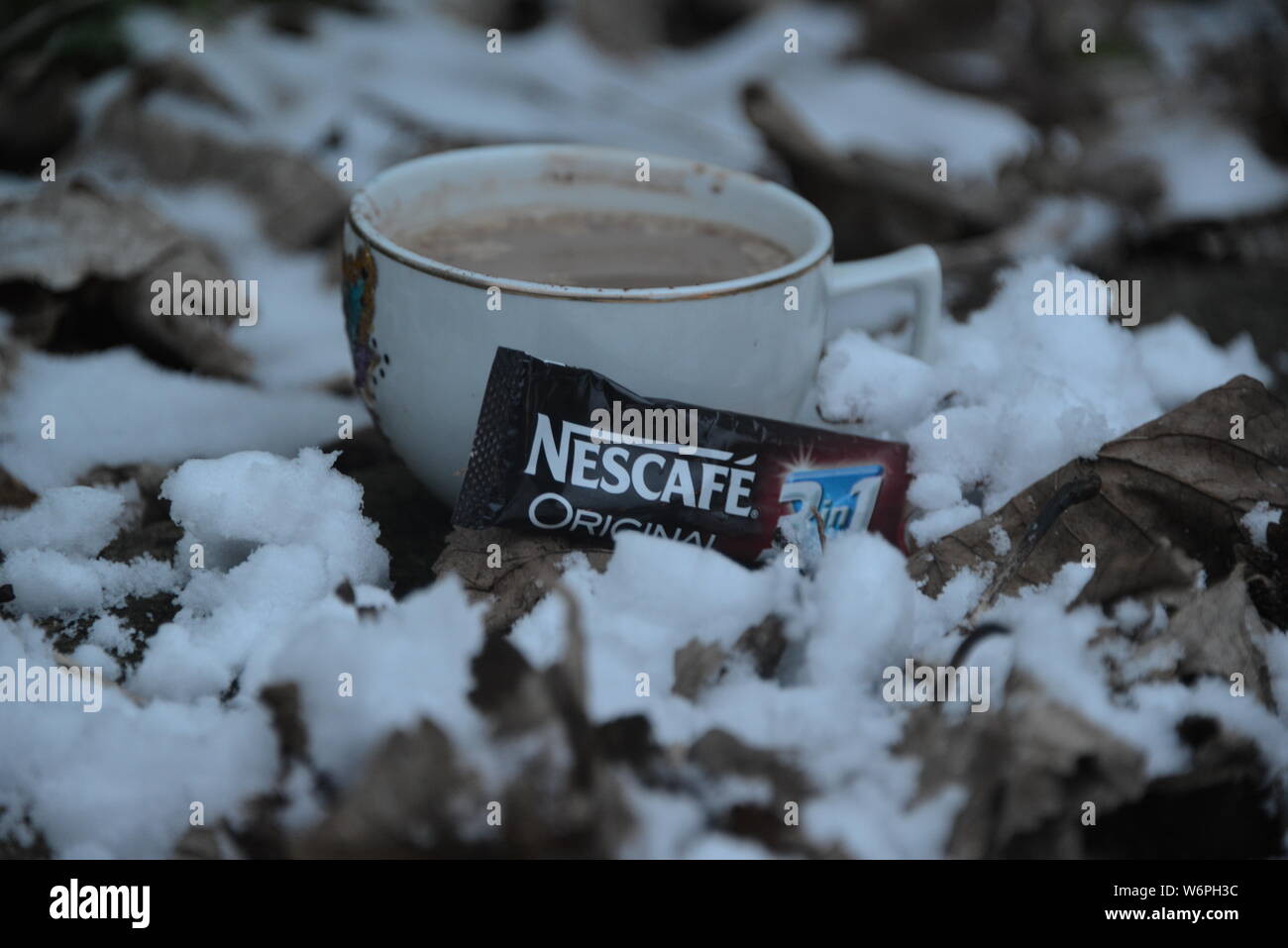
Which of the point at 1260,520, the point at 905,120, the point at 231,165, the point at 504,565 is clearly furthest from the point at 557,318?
the point at 905,120

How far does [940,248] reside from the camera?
5.22 feet

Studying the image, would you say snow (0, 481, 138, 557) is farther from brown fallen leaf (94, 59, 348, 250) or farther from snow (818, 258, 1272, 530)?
brown fallen leaf (94, 59, 348, 250)

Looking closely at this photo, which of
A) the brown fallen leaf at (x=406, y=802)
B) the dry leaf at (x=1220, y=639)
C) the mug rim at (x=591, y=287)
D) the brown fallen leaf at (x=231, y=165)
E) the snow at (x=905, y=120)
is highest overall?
the snow at (x=905, y=120)

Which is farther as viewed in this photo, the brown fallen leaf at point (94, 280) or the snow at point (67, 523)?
the brown fallen leaf at point (94, 280)

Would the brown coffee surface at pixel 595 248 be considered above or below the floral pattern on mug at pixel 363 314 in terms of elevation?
above

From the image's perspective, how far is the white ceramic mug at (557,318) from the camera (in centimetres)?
85

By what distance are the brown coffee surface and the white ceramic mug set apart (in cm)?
2

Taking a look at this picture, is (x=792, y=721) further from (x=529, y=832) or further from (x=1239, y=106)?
(x=1239, y=106)

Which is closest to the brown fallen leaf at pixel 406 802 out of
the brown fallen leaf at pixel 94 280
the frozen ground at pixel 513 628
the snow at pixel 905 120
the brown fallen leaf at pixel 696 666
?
the frozen ground at pixel 513 628

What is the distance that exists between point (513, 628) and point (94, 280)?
2.37 ft

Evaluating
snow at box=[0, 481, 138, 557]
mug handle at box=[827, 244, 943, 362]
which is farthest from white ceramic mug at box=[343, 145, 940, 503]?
snow at box=[0, 481, 138, 557]

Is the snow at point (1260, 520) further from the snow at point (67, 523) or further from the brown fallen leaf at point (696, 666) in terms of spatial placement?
the snow at point (67, 523)

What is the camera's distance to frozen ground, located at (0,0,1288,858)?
0.59 meters
